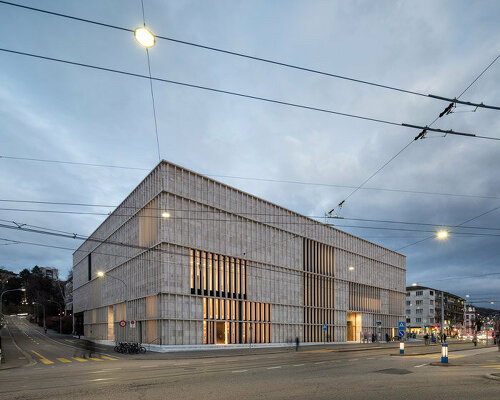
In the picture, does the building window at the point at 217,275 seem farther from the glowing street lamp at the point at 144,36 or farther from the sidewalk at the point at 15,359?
the glowing street lamp at the point at 144,36

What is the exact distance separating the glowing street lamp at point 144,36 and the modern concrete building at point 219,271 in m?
20.4

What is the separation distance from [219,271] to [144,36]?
35.2m

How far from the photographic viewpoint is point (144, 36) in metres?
9.08

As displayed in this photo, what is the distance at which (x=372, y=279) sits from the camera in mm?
67562

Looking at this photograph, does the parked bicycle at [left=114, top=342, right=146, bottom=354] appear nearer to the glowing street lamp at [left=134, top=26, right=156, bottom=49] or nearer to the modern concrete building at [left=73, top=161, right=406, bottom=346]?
the modern concrete building at [left=73, top=161, right=406, bottom=346]

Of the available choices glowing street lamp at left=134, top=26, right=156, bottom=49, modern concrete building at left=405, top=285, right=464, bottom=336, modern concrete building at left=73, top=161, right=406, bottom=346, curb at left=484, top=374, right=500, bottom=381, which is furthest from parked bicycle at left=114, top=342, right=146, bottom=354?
modern concrete building at left=405, top=285, right=464, bottom=336

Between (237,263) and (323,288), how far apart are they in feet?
59.3

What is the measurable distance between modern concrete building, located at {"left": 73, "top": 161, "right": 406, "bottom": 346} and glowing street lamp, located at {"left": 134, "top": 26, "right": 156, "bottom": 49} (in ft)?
66.8

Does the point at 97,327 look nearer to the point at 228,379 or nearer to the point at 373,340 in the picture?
the point at 373,340

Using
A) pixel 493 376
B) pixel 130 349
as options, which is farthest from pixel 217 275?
pixel 493 376

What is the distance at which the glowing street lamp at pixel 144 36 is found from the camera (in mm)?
8992

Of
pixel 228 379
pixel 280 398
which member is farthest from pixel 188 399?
pixel 228 379

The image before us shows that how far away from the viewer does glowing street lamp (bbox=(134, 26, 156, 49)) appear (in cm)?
899

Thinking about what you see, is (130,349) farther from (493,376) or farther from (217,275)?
(493,376)
